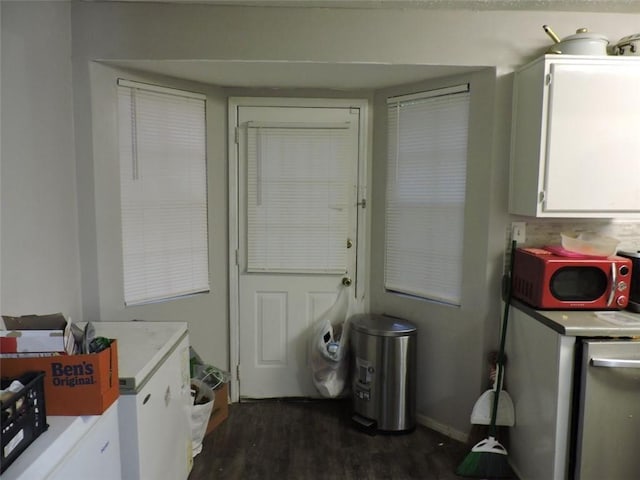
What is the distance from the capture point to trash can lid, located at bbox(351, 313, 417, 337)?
269 centimetres

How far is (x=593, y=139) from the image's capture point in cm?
214

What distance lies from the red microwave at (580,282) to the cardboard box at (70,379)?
191cm

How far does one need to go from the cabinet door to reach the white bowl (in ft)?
0.60

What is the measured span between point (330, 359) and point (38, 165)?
1953 millimetres

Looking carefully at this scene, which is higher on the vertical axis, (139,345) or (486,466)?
(139,345)

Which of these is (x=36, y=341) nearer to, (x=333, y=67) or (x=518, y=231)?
(x=333, y=67)

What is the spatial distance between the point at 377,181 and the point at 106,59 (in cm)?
173

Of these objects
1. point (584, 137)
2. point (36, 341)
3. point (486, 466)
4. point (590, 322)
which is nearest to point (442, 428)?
point (486, 466)

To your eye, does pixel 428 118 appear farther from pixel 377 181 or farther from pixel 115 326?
pixel 115 326

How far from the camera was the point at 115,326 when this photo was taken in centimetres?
211

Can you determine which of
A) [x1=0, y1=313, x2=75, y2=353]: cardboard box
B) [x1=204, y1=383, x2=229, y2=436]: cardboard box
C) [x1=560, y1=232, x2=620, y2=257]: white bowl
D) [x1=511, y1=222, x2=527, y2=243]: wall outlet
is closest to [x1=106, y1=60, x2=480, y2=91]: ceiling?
[x1=511, y1=222, x2=527, y2=243]: wall outlet

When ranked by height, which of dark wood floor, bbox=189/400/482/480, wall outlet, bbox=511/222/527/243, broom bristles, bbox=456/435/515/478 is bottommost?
dark wood floor, bbox=189/400/482/480

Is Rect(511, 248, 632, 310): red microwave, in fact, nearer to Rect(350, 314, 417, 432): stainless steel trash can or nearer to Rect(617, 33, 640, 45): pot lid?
Rect(350, 314, 417, 432): stainless steel trash can

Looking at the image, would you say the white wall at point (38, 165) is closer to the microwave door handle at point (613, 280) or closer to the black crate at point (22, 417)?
the black crate at point (22, 417)
